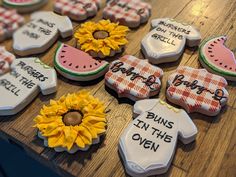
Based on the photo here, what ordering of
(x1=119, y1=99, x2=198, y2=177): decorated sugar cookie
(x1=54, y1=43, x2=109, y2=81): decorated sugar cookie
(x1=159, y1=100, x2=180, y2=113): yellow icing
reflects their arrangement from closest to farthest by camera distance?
1. (x1=119, y1=99, x2=198, y2=177): decorated sugar cookie
2. (x1=159, y1=100, x2=180, y2=113): yellow icing
3. (x1=54, y1=43, x2=109, y2=81): decorated sugar cookie

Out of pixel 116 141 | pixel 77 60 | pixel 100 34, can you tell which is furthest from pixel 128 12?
pixel 116 141

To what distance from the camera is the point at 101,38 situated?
100 cm

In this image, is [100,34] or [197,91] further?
[100,34]

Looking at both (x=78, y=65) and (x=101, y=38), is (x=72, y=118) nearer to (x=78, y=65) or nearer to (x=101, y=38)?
(x=78, y=65)

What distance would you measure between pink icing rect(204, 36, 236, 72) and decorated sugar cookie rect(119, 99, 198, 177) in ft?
0.79

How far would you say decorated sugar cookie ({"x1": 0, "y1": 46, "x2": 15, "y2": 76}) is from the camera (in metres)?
0.93

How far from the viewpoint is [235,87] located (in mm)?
909

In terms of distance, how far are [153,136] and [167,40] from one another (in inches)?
15.1

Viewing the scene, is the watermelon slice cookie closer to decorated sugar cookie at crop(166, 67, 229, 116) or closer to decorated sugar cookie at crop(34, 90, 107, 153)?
decorated sugar cookie at crop(166, 67, 229, 116)

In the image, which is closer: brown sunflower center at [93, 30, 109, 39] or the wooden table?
the wooden table

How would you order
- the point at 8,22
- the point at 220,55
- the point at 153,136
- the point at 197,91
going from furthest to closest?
the point at 8,22
the point at 220,55
the point at 197,91
the point at 153,136

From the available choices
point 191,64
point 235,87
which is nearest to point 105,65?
point 191,64

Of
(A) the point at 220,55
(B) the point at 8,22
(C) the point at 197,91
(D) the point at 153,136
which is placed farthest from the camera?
(B) the point at 8,22

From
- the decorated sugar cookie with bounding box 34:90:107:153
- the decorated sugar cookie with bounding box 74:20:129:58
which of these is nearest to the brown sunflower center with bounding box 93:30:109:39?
the decorated sugar cookie with bounding box 74:20:129:58
